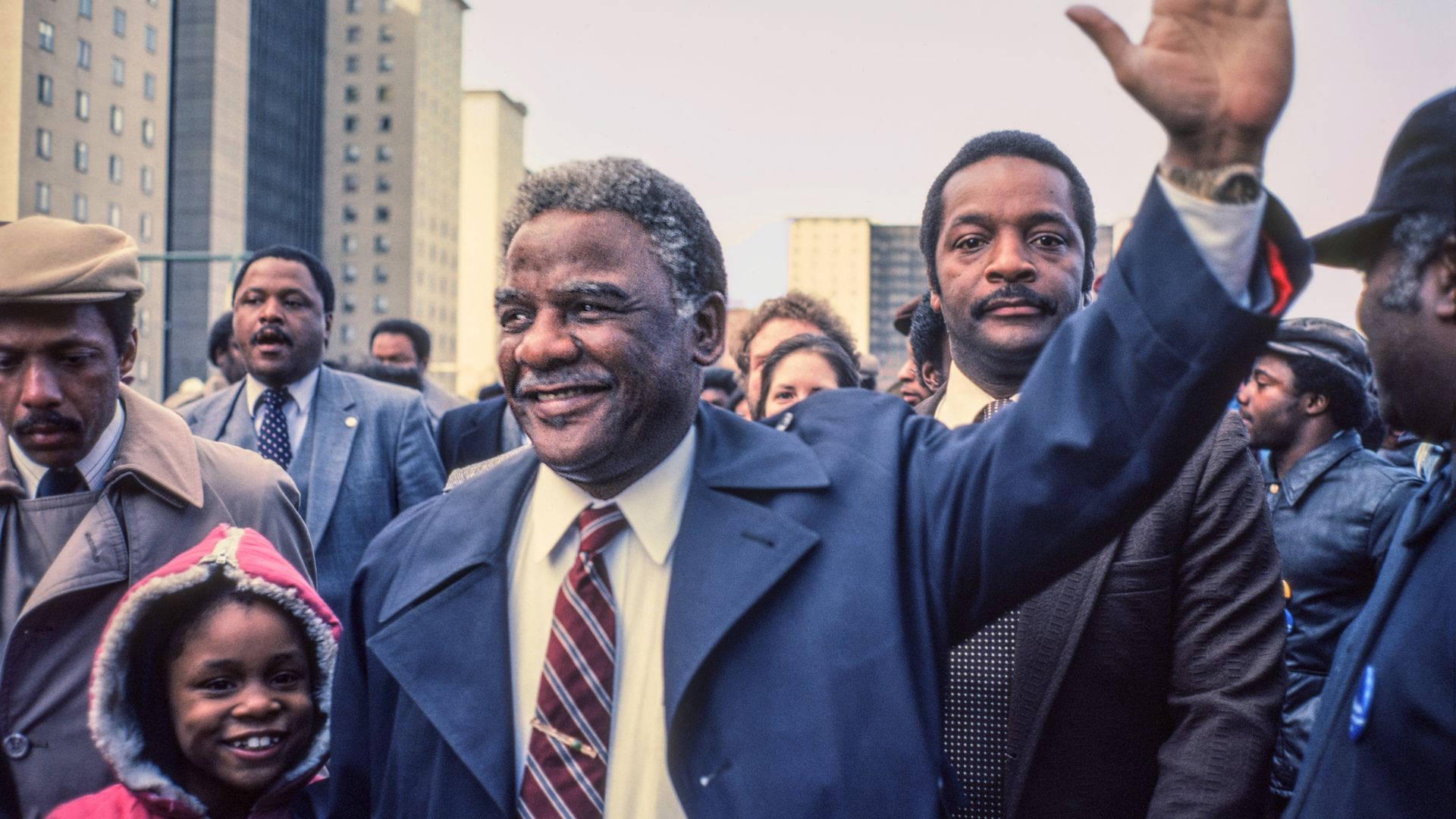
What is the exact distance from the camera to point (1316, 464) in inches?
158

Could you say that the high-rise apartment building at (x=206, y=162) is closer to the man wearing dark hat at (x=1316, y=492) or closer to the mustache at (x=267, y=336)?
the mustache at (x=267, y=336)

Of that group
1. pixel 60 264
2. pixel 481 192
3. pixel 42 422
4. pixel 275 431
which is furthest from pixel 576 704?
pixel 481 192

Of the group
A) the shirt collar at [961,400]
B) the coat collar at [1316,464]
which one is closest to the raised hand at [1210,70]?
the shirt collar at [961,400]

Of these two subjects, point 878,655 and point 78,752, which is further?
point 78,752

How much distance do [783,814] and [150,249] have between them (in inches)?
2232

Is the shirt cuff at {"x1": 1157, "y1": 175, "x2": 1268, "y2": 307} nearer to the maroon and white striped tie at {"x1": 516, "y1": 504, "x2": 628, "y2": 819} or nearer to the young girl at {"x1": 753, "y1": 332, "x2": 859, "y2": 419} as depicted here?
the maroon and white striped tie at {"x1": 516, "y1": 504, "x2": 628, "y2": 819}

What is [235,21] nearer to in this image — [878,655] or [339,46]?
[339,46]

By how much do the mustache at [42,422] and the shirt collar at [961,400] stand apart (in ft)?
6.80

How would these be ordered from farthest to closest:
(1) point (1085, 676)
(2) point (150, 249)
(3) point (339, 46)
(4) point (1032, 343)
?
1. (3) point (339, 46)
2. (2) point (150, 249)
3. (4) point (1032, 343)
4. (1) point (1085, 676)

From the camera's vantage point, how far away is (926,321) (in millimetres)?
3412

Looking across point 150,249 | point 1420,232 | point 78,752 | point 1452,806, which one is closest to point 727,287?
point 1420,232

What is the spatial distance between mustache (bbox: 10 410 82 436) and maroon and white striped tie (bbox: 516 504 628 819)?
5.28 feet

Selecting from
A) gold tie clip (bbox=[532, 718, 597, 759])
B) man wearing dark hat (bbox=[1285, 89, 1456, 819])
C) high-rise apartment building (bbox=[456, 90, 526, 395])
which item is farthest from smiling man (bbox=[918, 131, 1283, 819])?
high-rise apartment building (bbox=[456, 90, 526, 395])

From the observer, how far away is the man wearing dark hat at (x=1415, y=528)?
1.49m
